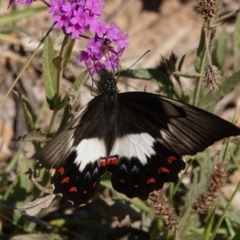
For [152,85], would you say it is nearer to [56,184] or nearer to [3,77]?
[3,77]

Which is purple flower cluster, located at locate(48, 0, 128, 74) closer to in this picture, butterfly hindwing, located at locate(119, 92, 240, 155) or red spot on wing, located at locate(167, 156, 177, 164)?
butterfly hindwing, located at locate(119, 92, 240, 155)

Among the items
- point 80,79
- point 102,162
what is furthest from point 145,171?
point 80,79

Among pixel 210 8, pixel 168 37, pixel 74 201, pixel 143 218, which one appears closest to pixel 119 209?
pixel 143 218

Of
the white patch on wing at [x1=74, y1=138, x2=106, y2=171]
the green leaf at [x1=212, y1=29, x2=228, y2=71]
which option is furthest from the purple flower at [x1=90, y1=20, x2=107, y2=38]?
the green leaf at [x1=212, y1=29, x2=228, y2=71]

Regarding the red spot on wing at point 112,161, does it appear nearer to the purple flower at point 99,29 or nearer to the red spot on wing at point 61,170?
the red spot on wing at point 61,170

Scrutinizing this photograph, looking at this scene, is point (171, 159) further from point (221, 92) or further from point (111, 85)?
point (221, 92)

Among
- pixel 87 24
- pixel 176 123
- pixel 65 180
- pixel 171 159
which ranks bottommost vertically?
pixel 65 180
